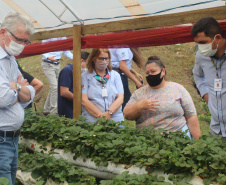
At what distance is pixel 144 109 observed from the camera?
326cm

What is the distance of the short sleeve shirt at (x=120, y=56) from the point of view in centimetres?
483

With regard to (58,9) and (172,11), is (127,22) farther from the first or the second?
(58,9)

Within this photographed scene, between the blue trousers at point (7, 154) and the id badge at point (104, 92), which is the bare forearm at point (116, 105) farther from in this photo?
the blue trousers at point (7, 154)

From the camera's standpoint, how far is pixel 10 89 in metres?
2.20

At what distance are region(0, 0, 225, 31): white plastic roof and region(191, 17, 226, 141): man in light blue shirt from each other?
798 mm

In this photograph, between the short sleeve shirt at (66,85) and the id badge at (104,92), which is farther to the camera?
the short sleeve shirt at (66,85)

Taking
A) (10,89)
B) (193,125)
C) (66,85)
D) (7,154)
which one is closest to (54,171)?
(7,154)

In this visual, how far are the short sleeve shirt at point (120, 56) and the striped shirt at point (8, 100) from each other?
2.64 meters

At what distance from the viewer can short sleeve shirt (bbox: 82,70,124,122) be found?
13.3 feet

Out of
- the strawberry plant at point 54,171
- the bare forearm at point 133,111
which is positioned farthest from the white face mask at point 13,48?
the bare forearm at point 133,111

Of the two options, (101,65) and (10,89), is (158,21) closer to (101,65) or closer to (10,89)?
(101,65)

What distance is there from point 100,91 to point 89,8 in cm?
114

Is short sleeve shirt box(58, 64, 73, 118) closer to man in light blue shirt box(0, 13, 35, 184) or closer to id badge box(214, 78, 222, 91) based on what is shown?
man in light blue shirt box(0, 13, 35, 184)

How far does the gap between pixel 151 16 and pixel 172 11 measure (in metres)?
0.26
